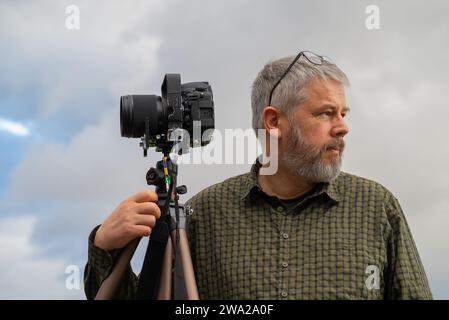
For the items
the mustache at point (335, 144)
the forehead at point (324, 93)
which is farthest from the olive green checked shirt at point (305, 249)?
the forehead at point (324, 93)

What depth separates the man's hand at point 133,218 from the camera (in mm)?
2936

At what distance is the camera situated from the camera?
10.7 ft

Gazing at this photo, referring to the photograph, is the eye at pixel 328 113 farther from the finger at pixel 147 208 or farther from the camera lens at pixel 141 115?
the finger at pixel 147 208

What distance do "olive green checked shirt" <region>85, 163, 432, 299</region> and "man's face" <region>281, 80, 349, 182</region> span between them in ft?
0.46

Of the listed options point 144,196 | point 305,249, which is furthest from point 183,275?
point 305,249

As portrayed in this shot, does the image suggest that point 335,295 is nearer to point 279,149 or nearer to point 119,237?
point 279,149

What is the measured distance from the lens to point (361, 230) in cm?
347

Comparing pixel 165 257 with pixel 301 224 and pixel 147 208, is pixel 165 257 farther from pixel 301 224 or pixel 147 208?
pixel 301 224

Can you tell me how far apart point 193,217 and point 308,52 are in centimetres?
119

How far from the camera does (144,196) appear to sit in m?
2.96

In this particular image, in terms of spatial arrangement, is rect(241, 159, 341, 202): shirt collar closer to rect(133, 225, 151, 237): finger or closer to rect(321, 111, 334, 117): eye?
rect(321, 111, 334, 117): eye

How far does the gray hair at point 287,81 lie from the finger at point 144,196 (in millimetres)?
1049
